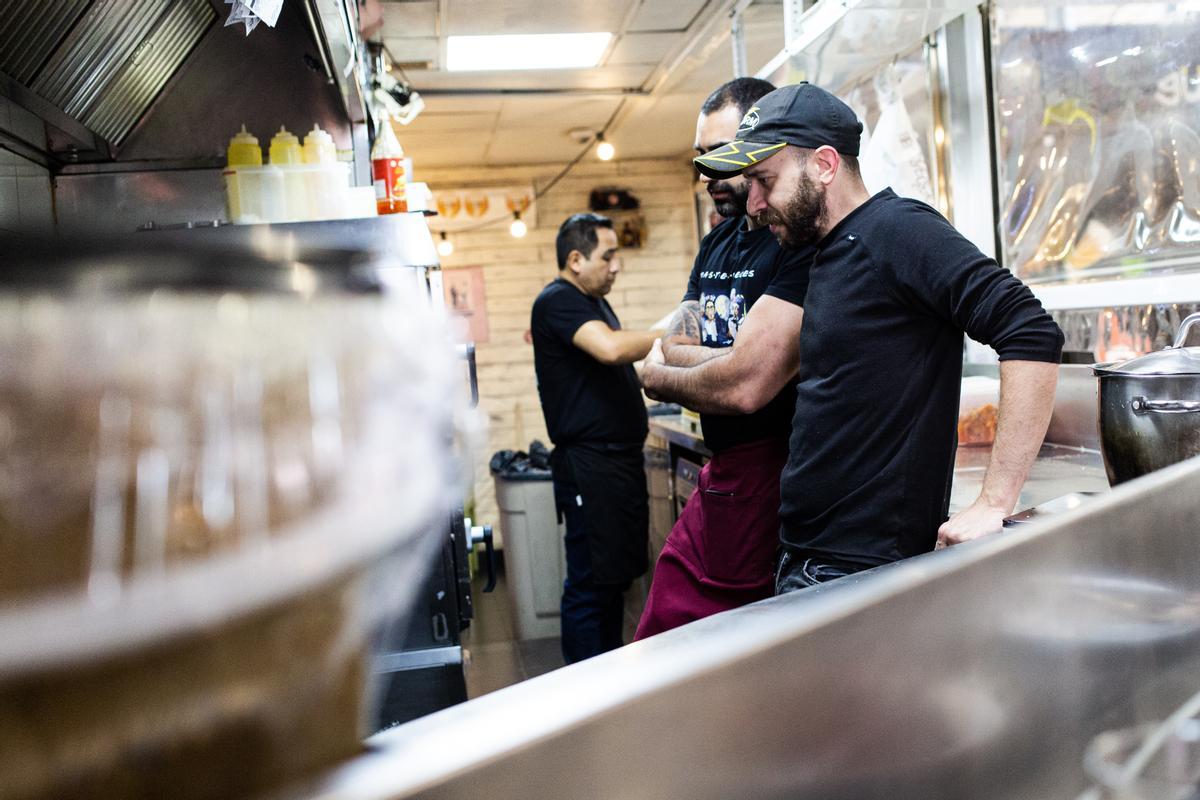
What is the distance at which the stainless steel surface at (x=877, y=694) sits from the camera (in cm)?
35

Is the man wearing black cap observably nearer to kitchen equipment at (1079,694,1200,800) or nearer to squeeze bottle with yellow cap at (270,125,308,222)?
kitchen equipment at (1079,694,1200,800)

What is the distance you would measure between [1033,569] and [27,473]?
56 cm

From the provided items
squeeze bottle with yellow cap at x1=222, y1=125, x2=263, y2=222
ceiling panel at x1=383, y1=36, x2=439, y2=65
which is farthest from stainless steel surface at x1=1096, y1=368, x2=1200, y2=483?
ceiling panel at x1=383, y1=36, x2=439, y2=65

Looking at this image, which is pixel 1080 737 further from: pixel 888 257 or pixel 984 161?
pixel 984 161

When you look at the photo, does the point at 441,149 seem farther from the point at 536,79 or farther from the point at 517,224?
the point at 536,79

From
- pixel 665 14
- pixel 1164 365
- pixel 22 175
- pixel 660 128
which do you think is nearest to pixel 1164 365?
pixel 1164 365

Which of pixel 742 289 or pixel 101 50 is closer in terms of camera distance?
pixel 742 289

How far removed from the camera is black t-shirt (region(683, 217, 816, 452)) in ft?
6.67

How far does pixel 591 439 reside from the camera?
3.82 meters

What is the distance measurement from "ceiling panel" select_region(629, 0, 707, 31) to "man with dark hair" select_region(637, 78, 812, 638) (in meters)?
2.23

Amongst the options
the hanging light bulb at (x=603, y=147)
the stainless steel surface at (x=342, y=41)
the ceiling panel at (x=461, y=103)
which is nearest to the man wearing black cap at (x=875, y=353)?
the stainless steel surface at (x=342, y=41)

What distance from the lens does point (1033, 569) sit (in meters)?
0.60

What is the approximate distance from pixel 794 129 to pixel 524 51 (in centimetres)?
357

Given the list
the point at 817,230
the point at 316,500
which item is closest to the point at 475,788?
the point at 316,500
